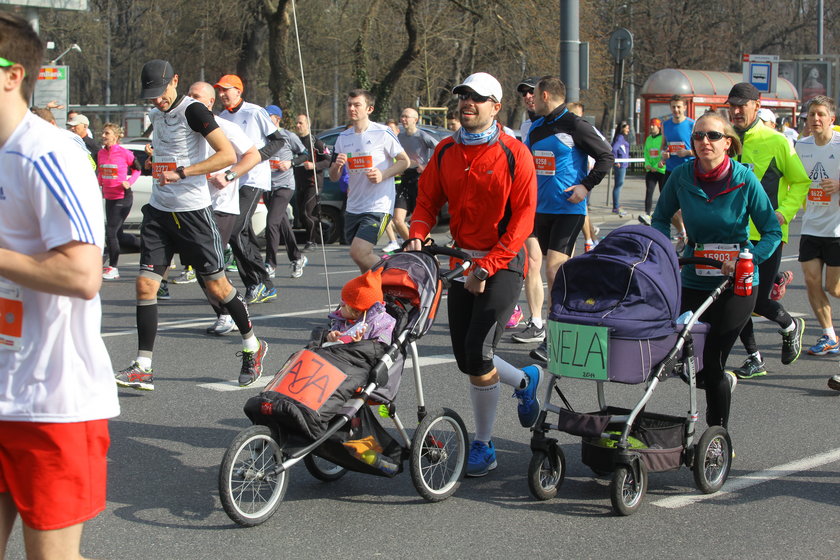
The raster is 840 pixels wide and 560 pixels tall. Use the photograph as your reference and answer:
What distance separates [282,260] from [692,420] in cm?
1032

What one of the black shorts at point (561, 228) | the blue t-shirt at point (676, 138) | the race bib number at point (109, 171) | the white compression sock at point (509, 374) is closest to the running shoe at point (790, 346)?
the black shorts at point (561, 228)

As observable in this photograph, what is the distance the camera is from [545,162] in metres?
8.80

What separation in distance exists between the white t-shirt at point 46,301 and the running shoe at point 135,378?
14.0 ft

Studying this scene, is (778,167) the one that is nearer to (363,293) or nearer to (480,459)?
(480,459)

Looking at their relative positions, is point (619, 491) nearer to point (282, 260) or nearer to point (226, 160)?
point (226, 160)

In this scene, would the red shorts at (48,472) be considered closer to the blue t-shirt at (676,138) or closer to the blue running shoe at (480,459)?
the blue running shoe at (480,459)

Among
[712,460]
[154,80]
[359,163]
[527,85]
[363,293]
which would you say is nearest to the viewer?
[363,293]

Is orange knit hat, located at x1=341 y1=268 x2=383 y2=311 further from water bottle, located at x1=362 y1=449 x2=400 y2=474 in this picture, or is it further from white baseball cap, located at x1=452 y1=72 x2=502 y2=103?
white baseball cap, located at x1=452 y1=72 x2=502 y2=103

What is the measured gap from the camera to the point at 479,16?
3209 centimetres

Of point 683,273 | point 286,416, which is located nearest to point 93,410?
point 286,416

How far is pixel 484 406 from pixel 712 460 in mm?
1116

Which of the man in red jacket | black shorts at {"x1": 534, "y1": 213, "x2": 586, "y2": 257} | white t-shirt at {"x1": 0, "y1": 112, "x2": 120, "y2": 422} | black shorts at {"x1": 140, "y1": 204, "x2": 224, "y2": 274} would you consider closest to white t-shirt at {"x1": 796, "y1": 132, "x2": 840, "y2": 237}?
black shorts at {"x1": 534, "y1": 213, "x2": 586, "y2": 257}

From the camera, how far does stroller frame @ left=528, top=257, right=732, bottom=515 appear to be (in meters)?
4.85

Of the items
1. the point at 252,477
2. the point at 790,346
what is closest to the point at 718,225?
the point at 252,477
